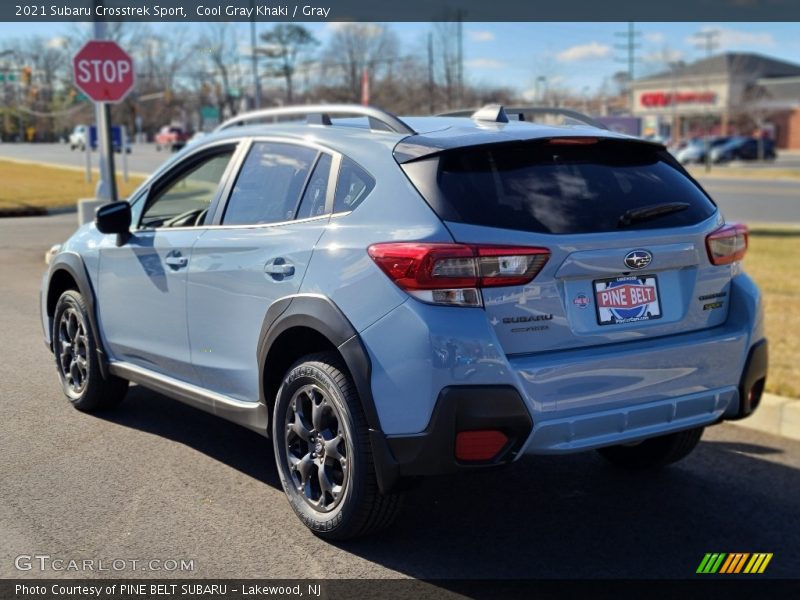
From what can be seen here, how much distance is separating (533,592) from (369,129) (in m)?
2.15

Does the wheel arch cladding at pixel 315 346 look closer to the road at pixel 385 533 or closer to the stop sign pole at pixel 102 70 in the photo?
the road at pixel 385 533

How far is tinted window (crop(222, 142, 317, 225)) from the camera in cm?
449

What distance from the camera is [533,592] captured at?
12.0 ft

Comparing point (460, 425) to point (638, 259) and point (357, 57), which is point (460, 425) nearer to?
point (638, 259)

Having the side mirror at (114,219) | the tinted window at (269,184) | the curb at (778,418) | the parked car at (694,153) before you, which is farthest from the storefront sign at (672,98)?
the tinted window at (269,184)

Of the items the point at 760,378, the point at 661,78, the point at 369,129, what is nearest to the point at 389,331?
the point at 369,129

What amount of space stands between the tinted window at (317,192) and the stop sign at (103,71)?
430 inches

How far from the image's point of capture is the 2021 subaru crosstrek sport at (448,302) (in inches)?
141

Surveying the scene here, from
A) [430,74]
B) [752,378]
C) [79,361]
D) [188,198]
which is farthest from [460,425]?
[430,74]

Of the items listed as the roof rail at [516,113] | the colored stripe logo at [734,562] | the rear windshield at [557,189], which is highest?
the roof rail at [516,113]

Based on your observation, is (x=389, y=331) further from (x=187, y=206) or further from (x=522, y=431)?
(x=187, y=206)

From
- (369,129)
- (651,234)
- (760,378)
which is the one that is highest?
(369,129)

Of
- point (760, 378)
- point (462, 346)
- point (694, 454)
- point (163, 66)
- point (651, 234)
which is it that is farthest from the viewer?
point (163, 66)

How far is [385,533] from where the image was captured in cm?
418
